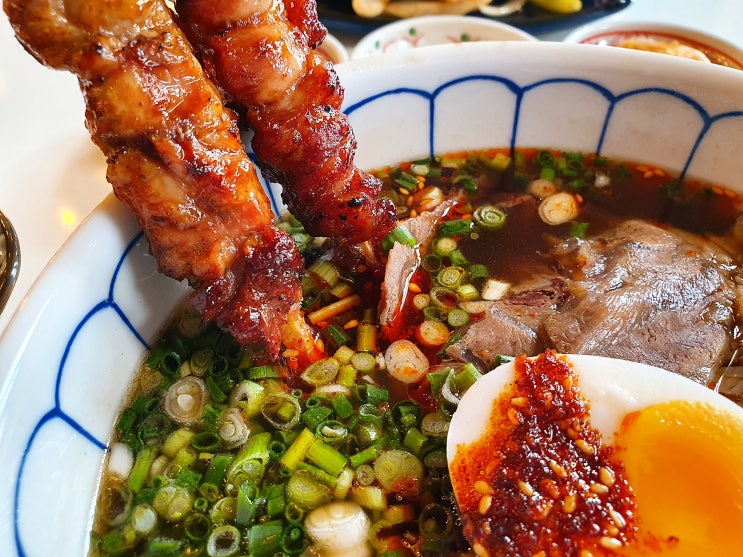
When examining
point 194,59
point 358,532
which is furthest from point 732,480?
point 194,59

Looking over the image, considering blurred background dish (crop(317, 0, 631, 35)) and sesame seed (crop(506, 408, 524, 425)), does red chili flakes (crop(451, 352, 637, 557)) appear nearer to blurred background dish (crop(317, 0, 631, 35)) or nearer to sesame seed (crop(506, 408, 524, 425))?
sesame seed (crop(506, 408, 524, 425))

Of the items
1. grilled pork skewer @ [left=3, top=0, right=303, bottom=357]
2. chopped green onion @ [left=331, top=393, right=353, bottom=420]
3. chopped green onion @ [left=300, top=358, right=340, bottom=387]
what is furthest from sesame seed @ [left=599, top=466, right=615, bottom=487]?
grilled pork skewer @ [left=3, top=0, right=303, bottom=357]

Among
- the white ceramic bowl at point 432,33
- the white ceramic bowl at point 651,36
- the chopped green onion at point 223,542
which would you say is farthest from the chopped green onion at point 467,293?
the white ceramic bowl at point 651,36

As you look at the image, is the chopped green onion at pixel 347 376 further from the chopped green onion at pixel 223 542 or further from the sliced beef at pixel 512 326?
the chopped green onion at pixel 223 542

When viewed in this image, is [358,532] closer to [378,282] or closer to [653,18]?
[378,282]

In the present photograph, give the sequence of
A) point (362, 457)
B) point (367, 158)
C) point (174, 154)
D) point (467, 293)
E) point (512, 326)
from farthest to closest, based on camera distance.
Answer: point (367, 158)
point (467, 293)
point (512, 326)
point (362, 457)
point (174, 154)

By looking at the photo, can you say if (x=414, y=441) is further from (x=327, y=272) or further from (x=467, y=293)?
(x=327, y=272)

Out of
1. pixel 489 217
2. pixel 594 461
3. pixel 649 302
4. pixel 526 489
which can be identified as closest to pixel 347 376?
pixel 526 489
